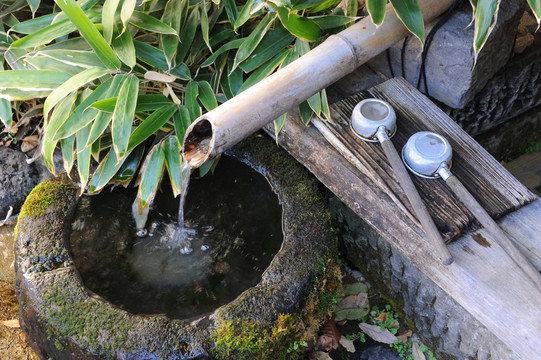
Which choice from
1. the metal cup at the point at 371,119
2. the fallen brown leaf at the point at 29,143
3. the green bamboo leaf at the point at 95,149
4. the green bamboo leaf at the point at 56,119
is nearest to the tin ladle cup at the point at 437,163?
the metal cup at the point at 371,119

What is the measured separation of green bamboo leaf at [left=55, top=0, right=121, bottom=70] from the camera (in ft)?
7.10

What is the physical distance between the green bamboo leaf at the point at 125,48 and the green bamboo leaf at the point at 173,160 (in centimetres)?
39

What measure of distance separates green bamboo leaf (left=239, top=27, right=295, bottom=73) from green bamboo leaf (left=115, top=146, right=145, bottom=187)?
686 mm

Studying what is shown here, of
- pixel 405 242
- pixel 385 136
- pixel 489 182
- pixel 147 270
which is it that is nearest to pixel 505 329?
pixel 405 242

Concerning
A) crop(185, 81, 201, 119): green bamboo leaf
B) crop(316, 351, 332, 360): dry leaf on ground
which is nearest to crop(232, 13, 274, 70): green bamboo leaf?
crop(185, 81, 201, 119): green bamboo leaf

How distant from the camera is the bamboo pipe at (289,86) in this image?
6.05 ft

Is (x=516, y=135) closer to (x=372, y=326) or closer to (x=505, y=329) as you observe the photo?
(x=372, y=326)

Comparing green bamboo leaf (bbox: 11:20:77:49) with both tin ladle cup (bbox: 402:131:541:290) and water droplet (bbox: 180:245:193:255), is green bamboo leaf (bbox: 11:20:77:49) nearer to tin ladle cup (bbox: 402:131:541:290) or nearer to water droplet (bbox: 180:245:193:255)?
water droplet (bbox: 180:245:193:255)

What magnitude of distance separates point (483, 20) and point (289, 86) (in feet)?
2.44

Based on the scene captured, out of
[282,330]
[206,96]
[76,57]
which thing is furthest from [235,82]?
[282,330]

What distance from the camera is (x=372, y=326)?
2.75 meters

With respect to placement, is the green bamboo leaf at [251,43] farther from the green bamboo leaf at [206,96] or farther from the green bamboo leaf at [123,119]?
the green bamboo leaf at [123,119]

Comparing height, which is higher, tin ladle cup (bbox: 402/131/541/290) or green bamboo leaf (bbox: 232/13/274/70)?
green bamboo leaf (bbox: 232/13/274/70)

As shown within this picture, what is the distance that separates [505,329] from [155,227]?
62.7 inches
